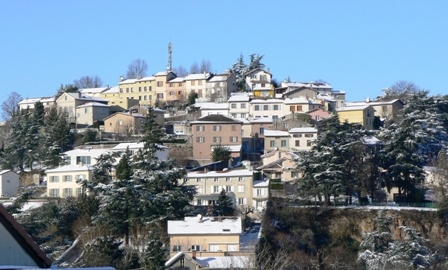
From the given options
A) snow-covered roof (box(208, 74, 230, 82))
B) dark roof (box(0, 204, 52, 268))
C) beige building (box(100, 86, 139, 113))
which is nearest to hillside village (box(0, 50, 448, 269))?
beige building (box(100, 86, 139, 113))

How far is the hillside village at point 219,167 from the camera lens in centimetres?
4791

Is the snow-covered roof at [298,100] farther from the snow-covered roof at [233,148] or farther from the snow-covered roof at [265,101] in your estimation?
the snow-covered roof at [233,148]

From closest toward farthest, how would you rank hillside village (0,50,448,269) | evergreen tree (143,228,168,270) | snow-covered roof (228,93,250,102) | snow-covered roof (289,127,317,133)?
evergreen tree (143,228,168,270), hillside village (0,50,448,269), snow-covered roof (289,127,317,133), snow-covered roof (228,93,250,102)

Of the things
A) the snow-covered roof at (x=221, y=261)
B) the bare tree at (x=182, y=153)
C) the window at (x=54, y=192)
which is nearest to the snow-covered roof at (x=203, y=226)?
the snow-covered roof at (x=221, y=261)

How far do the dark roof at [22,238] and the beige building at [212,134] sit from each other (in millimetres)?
60145

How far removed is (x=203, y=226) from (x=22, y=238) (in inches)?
1615

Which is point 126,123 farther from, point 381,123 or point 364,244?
point 364,244

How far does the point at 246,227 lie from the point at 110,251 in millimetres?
15505

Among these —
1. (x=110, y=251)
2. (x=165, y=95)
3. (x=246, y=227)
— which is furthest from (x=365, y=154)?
(x=165, y=95)

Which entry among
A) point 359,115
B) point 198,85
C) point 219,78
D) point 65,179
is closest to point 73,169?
point 65,179

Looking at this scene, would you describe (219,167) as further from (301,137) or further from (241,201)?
(301,137)

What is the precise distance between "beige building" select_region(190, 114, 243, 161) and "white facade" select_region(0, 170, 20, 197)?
13.3 meters

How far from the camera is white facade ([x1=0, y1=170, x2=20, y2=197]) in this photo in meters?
61.1

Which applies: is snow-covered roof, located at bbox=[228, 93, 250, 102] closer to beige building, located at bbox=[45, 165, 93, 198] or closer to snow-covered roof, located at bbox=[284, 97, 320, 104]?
snow-covered roof, located at bbox=[284, 97, 320, 104]
